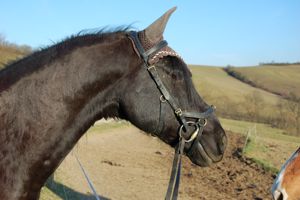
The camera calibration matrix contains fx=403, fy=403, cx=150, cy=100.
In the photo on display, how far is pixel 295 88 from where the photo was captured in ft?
201

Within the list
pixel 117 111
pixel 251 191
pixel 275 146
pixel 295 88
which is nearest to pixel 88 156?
pixel 251 191

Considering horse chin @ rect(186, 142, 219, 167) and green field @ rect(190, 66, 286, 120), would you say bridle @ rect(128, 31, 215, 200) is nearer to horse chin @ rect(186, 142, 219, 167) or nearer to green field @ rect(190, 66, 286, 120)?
horse chin @ rect(186, 142, 219, 167)

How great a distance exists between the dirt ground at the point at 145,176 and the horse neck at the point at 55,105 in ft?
19.9

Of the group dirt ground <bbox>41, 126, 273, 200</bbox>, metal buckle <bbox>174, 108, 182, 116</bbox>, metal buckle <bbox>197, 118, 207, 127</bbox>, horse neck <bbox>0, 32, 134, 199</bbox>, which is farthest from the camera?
dirt ground <bbox>41, 126, 273, 200</bbox>

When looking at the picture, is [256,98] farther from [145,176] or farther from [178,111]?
[178,111]

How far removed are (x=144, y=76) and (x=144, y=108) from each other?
23 cm

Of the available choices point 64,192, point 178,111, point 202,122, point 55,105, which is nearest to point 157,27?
point 178,111

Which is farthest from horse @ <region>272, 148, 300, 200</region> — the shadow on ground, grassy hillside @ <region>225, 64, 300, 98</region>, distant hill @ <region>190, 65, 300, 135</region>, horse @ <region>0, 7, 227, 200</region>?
grassy hillside @ <region>225, 64, 300, 98</region>

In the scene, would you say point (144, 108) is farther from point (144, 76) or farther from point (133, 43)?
point (133, 43)

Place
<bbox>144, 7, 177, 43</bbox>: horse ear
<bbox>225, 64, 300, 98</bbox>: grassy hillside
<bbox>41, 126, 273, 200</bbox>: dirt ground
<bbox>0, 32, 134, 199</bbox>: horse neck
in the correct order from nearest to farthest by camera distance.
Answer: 1. <bbox>0, 32, 134, 199</bbox>: horse neck
2. <bbox>144, 7, 177, 43</bbox>: horse ear
3. <bbox>41, 126, 273, 200</bbox>: dirt ground
4. <bbox>225, 64, 300, 98</bbox>: grassy hillside

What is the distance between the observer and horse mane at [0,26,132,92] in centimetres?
278

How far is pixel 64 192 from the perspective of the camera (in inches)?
374

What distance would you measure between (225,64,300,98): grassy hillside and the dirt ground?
45354 mm

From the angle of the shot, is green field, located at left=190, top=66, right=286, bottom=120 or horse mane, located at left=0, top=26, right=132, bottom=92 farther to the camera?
green field, located at left=190, top=66, right=286, bottom=120
